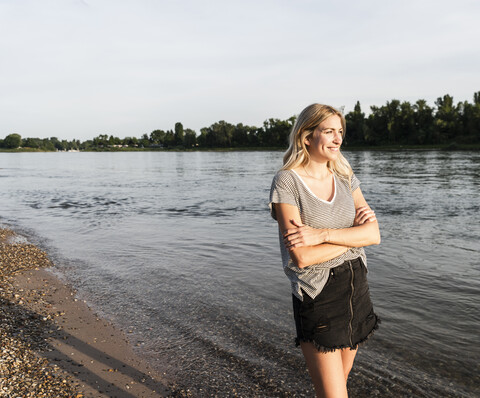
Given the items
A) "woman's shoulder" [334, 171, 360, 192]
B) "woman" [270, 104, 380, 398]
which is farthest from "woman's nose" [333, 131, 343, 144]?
"woman's shoulder" [334, 171, 360, 192]

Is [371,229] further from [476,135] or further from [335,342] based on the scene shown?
[476,135]

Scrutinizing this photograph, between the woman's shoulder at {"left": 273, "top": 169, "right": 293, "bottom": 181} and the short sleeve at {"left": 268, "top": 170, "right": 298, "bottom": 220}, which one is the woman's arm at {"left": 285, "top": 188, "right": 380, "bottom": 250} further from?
the woman's shoulder at {"left": 273, "top": 169, "right": 293, "bottom": 181}

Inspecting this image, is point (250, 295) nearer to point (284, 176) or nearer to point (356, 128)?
point (284, 176)

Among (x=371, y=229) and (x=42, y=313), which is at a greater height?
(x=371, y=229)

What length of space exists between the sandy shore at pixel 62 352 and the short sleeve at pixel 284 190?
10.2 ft

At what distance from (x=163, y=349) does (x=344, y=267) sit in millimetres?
3802

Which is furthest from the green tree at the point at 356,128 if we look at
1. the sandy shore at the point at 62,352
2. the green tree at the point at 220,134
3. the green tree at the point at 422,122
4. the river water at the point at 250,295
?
the sandy shore at the point at 62,352

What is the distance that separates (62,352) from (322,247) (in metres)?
4.29

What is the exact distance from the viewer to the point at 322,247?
2824 mm

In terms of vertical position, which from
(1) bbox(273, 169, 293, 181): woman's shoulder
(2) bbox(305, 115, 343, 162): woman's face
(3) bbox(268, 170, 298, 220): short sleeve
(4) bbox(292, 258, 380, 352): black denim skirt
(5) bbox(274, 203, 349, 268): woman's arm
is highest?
(2) bbox(305, 115, 343, 162): woman's face

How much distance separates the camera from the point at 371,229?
3037 millimetres

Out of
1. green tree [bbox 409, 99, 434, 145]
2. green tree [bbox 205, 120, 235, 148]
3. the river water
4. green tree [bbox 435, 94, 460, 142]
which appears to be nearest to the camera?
the river water

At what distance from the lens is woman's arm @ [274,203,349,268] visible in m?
2.79

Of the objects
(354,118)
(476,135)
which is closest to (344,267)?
(476,135)
